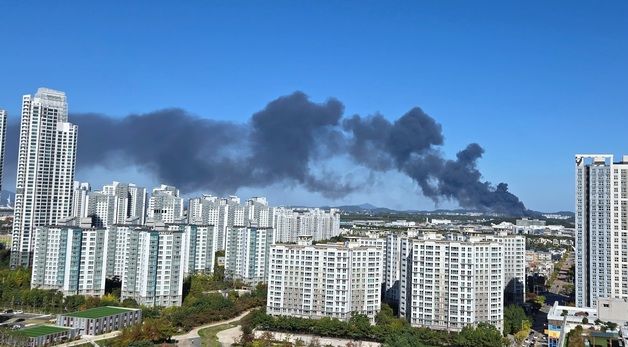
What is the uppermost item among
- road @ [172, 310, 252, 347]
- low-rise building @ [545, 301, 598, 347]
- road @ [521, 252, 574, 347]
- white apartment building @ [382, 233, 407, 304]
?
white apartment building @ [382, 233, 407, 304]

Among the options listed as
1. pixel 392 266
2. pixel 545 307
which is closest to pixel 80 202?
pixel 392 266

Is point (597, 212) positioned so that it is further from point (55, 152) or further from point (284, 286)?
point (55, 152)

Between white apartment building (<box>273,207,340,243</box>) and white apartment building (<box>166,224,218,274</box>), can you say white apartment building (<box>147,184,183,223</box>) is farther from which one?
white apartment building (<box>166,224,218,274</box>)

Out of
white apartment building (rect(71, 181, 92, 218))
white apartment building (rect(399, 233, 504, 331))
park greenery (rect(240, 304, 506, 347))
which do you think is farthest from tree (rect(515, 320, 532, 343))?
white apartment building (rect(71, 181, 92, 218))

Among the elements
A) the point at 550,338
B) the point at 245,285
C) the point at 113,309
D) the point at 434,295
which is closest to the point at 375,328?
the point at 434,295

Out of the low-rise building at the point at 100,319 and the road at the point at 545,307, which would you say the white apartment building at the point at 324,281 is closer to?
the low-rise building at the point at 100,319

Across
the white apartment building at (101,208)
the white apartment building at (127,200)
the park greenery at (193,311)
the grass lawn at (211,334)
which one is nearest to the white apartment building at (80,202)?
the white apartment building at (101,208)

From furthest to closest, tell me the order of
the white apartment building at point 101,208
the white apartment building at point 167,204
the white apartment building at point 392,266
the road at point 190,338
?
1. the white apartment building at point 167,204
2. the white apartment building at point 101,208
3. the white apartment building at point 392,266
4. the road at point 190,338

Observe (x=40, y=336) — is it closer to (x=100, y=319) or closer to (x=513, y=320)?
(x=100, y=319)
